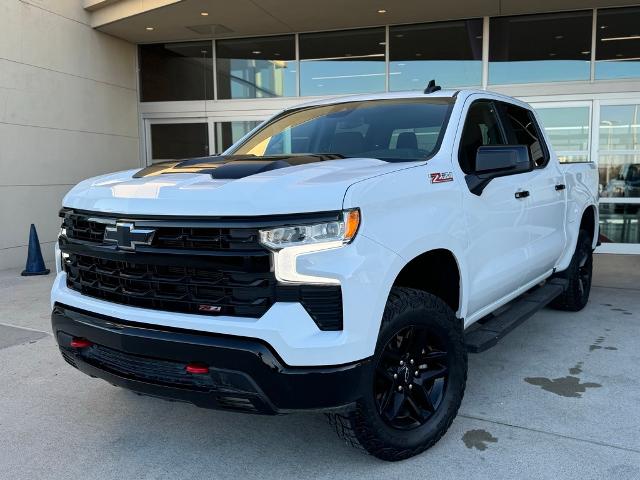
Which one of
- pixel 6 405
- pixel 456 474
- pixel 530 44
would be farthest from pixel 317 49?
pixel 456 474

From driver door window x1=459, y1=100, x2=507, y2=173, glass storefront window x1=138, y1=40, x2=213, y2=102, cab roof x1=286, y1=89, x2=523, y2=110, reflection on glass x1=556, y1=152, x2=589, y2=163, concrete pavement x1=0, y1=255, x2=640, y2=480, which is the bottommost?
concrete pavement x1=0, y1=255, x2=640, y2=480

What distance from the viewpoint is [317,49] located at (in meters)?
10.5

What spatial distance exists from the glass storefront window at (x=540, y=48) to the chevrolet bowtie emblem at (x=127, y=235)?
27.8 ft

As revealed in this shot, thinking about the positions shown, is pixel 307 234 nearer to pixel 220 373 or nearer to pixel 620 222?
pixel 220 373

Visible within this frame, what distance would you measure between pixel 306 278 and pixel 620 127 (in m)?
8.75

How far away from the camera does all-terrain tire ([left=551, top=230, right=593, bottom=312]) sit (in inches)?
213

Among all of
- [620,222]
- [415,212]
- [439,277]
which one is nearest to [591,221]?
[439,277]

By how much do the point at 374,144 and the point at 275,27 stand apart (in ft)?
23.9

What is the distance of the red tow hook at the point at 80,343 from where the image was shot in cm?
281

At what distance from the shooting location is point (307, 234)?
2375 mm

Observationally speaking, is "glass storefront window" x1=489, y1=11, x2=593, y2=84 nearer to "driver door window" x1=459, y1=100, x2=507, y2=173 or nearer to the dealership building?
the dealership building

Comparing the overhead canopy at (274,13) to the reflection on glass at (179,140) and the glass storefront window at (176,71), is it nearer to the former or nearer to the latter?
the glass storefront window at (176,71)

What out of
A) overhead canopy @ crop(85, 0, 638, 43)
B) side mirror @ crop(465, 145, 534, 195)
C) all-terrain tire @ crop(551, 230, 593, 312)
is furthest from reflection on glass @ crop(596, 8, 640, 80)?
side mirror @ crop(465, 145, 534, 195)

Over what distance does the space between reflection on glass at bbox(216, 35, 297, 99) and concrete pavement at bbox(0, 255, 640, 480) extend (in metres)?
7.36
